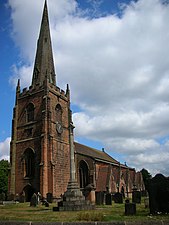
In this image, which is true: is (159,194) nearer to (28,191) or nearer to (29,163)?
(28,191)

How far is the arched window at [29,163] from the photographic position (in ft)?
110

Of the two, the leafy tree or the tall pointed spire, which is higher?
the tall pointed spire

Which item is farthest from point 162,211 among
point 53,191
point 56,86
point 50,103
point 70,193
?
point 56,86

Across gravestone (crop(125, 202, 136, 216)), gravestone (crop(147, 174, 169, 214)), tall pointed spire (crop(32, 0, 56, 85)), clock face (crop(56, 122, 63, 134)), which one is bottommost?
gravestone (crop(125, 202, 136, 216))

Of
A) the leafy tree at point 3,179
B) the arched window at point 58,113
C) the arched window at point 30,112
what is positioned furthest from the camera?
the leafy tree at point 3,179

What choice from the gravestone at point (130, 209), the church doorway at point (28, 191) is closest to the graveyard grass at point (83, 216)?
the gravestone at point (130, 209)

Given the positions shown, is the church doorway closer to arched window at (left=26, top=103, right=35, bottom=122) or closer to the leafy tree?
arched window at (left=26, top=103, right=35, bottom=122)

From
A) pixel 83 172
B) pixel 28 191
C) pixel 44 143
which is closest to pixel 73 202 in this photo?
pixel 44 143

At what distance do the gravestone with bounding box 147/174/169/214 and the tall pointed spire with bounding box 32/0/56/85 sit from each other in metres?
28.2

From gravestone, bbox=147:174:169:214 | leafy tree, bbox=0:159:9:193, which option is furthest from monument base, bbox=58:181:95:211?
leafy tree, bbox=0:159:9:193

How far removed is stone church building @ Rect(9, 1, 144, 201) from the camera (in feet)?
104

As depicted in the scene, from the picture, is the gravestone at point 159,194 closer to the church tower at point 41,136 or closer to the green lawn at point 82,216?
the green lawn at point 82,216

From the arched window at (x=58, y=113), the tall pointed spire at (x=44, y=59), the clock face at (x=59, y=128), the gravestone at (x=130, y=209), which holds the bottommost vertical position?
the gravestone at (x=130, y=209)

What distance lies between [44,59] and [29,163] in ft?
54.5
